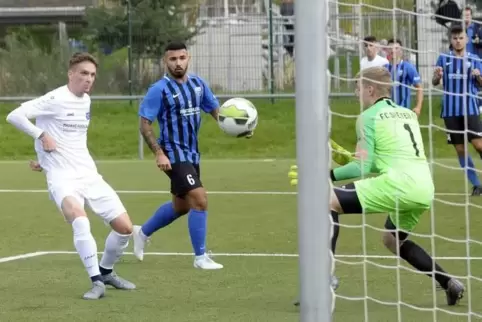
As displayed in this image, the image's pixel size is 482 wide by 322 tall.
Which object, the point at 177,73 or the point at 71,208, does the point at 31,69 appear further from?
the point at 71,208

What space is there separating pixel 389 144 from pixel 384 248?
10.6ft

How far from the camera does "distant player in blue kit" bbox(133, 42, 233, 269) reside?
31.1ft

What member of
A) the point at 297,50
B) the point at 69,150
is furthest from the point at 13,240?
the point at 297,50

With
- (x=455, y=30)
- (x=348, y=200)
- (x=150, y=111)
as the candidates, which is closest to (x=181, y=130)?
(x=150, y=111)

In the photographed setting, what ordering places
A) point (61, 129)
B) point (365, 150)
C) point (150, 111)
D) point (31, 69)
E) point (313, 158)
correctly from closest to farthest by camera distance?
point (313, 158) → point (365, 150) → point (61, 129) → point (150, 111) → point (31, 69)

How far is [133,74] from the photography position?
23844mm

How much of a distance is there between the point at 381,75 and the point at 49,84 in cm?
1818

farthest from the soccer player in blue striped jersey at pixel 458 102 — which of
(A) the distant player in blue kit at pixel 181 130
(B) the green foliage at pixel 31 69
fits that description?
(B) the green foliage at pixel 31 69

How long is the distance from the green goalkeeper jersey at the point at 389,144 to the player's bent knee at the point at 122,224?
1754 mm

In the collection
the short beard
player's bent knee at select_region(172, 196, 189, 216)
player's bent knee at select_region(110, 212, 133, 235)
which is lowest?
player's bent knee at select_region(172, 196, 189, 216)

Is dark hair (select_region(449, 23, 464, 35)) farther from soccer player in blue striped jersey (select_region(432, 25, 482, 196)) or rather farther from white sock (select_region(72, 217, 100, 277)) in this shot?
white sock (select_region(72, 217, 100, 277))

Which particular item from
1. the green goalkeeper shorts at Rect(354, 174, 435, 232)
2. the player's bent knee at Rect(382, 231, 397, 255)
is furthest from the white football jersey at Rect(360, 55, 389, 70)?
the player's bent knee at Rect(382, 231, 397, 255)

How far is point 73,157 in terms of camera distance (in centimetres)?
834

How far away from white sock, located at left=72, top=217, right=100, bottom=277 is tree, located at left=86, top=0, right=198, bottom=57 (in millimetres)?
16073
